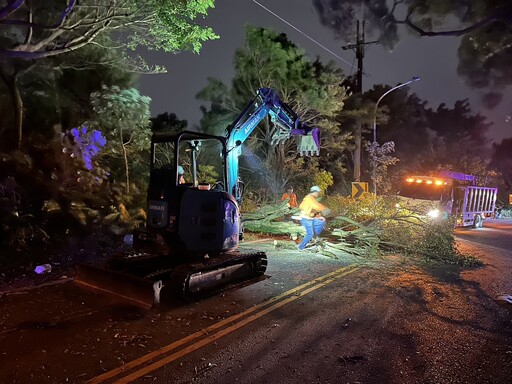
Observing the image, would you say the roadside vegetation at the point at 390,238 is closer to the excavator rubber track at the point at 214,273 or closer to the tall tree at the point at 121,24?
the excavator rubber track at the point at 214,273

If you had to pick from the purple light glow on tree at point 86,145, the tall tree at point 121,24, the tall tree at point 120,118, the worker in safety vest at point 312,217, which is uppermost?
the tall tree at point 121,24

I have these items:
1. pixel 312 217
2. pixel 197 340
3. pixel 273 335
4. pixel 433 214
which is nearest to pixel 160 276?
pixel 197 340

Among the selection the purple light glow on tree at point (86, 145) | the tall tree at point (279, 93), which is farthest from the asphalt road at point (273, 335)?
the tall tree at point (279, 93)

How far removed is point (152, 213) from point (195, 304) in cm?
165

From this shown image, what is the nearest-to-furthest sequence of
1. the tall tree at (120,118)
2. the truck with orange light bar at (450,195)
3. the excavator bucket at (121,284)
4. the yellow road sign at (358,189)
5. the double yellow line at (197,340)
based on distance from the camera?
the double yellow line at (197,340) < the excavator bucket at (121,284) < the tall tree at (120,118) < the yellow road sign at (358,189) < the truck with orange light bar at (450,195)

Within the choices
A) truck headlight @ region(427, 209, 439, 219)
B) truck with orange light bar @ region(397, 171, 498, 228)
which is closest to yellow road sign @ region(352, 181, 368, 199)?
truck with orange light bar @ region(397, 171, 498, 228)

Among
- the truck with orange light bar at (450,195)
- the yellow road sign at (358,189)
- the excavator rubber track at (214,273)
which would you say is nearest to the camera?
the excavator rubber track at (214,273)

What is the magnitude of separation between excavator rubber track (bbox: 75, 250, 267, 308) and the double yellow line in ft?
3.13

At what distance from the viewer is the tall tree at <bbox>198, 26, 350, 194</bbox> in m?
21.2

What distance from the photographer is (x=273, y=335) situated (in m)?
5.13

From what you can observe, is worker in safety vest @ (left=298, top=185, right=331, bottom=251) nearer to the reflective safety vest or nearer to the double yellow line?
the reflective safety vest

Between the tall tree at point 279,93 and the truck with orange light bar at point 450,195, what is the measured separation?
571 cm

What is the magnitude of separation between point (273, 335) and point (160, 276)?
8.39 ft

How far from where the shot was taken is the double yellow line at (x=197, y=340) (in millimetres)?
4066
